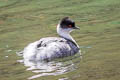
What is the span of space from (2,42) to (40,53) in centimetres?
324

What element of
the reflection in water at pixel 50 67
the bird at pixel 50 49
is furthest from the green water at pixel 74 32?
the bird at pixel 50 49

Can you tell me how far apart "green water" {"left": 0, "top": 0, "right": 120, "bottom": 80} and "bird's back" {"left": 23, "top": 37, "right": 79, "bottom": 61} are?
1.40 ft

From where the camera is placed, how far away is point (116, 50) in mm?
13562

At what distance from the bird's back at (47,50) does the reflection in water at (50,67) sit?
23 cm

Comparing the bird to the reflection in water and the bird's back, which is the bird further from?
the reflection in water

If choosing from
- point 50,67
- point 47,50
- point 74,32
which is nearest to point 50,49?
point 47,50

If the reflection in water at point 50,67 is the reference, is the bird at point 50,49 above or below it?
above

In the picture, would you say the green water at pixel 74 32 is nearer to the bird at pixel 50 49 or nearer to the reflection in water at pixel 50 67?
the reflection in water at pixel 50 67

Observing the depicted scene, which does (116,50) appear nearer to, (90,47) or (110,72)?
(90,47)

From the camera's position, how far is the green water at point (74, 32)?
11.7m

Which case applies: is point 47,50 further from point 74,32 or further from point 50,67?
point 74,32

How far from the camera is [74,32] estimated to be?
684 inches

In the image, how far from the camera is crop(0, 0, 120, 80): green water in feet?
38.5

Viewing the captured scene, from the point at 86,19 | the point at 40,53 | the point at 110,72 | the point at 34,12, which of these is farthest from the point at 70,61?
the point at 34,12
